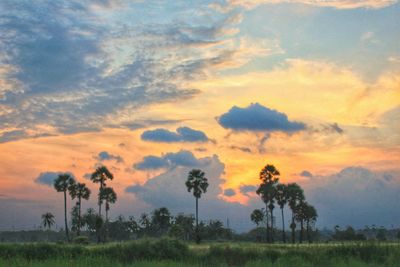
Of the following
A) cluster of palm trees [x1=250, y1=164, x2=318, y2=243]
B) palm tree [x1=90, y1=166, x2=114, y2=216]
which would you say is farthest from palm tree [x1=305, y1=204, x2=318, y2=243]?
palm tree [x1=90, y1=166, x2=114, y2=216]

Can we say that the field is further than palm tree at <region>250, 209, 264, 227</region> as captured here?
No

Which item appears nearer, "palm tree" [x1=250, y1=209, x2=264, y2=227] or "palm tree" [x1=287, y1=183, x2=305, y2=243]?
"palm tree" [x1=287, y1=183, x2=305, y2=243]

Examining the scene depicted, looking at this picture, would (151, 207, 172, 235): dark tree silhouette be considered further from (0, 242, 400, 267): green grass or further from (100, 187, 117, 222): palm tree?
(0, 242, 400, 267): green grass

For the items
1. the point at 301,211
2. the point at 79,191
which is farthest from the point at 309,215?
the point at 79,191

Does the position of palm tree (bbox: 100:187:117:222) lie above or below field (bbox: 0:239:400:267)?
above

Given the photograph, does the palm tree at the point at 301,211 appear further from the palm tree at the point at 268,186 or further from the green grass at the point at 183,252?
the green grass at the point at 183,252

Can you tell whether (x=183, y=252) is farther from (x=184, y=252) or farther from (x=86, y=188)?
(x=86, y=188)

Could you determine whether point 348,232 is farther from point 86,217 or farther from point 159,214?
point 86,217

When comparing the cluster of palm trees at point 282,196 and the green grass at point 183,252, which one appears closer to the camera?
the green grass at point 183,252

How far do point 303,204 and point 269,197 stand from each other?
749 centimetres

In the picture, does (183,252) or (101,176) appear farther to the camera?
(101,176)

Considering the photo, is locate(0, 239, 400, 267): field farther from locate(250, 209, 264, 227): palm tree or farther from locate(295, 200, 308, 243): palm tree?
locate(250, 209, 264, 227): palm tree

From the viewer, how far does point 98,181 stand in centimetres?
9862

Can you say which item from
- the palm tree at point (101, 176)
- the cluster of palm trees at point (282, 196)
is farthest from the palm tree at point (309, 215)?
Result: the palm tree at point (101, 176)
